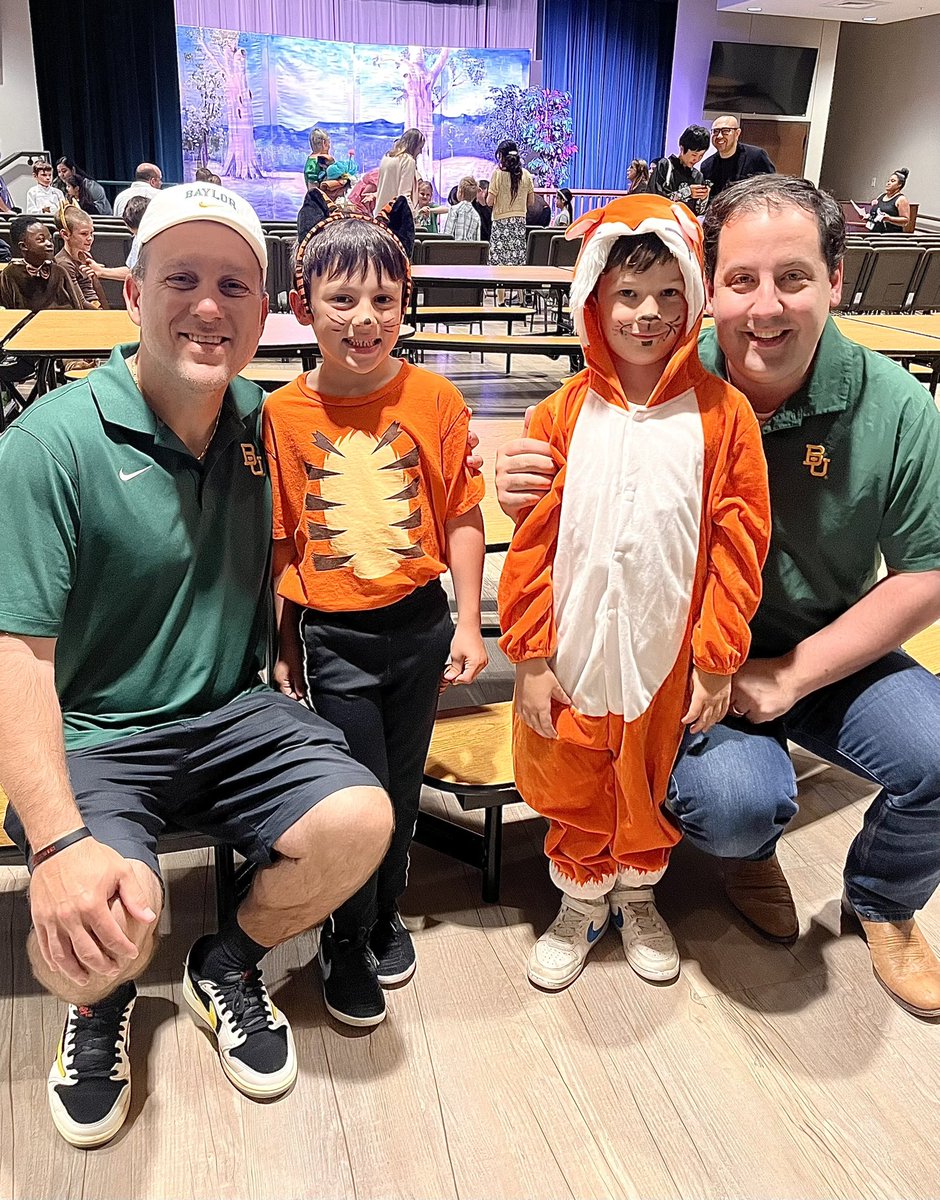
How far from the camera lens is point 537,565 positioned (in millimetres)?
1559

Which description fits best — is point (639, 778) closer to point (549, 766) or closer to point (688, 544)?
point (549, 766)

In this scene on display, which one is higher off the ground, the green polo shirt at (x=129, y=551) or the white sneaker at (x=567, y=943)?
the green polo shirt at (x=129, y=551)

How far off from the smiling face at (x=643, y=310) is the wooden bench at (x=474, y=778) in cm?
82

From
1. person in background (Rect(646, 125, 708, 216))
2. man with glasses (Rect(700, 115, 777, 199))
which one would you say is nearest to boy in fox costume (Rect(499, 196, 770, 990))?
man with glasses (Rect(700, 115, 777, 199))

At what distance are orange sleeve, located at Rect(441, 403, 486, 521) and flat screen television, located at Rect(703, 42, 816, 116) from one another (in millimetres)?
16459

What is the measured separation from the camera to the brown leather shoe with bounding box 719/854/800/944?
186 cm

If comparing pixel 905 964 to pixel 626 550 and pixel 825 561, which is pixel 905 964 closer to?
pixel 825 561

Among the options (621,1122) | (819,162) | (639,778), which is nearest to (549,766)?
(639,778)

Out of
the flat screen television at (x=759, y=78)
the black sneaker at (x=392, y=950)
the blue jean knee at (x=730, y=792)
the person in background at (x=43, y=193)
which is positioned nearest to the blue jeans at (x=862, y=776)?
the blue jean knee at (x=730, y=792)

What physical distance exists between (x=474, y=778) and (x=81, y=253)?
4.53 meters

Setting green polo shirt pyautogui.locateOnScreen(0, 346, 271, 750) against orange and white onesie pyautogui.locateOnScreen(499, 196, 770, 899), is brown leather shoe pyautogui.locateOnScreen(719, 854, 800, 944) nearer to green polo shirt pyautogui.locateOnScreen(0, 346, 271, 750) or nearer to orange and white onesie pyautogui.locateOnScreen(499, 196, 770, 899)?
orange and white onesie pyautogui.locateOnScreen(499, 196, 770, 899)

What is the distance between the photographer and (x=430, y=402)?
1617 millimetres

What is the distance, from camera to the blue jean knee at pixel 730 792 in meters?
1.62

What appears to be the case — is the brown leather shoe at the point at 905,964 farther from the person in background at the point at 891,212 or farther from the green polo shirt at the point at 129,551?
the person in background at the point at 891,212
